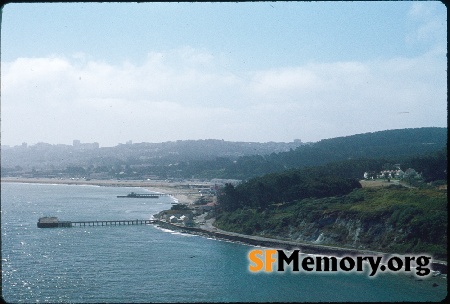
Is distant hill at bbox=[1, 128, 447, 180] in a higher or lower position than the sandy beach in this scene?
higher

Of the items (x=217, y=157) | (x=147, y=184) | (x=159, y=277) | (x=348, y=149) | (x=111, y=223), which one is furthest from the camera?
(x=217, y=157)

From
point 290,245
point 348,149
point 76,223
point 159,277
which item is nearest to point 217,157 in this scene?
point 348,149

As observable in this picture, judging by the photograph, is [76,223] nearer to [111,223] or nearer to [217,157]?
[111,223]

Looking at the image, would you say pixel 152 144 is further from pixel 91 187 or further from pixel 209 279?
pixel 209 279

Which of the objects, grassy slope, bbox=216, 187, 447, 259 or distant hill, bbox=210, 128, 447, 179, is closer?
grassy slope, bbox=216, 187, 447, 259

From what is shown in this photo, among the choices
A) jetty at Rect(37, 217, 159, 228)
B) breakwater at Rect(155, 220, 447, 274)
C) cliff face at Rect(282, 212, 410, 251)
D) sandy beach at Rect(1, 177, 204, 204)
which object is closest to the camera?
breakwater at Rect(155, 220, 447, 274)

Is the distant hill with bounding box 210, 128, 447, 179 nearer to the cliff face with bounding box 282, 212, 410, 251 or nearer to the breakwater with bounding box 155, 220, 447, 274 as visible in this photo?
the breakwater with bounding box 155, 220, 447, 274

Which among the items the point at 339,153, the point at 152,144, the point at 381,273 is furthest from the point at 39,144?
the point at 381,273

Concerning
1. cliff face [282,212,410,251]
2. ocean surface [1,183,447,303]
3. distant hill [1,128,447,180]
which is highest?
distant hill [1,128,447,180]

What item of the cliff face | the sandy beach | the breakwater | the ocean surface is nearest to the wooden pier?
the breakwater
